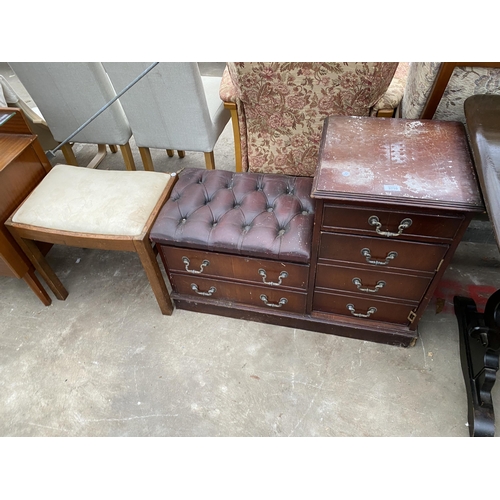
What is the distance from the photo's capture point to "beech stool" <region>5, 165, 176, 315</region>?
1.37 metres

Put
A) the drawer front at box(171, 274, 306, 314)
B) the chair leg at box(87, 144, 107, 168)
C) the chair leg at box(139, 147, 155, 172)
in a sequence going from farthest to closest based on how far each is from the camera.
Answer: the chair leg at box(87, 144, 107, 168) < the chair leg at box(139, 147, 155, 172) < the drawer front at box(171, 274, 306, 314)

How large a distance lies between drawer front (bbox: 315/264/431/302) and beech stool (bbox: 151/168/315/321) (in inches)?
3.5

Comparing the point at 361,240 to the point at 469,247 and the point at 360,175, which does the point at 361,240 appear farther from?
the point at 469,247

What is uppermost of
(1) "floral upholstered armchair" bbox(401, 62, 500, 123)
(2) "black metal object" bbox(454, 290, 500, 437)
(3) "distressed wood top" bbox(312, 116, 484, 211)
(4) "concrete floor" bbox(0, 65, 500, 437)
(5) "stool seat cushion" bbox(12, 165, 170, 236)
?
(1) "floral upholstered armchair" bbox(401, 62, 500, 123)

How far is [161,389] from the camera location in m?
1.44

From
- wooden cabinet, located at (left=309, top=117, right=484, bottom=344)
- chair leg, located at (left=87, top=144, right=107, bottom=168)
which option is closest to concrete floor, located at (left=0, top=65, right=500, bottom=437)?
wooden cabinet, located at (left=309, top=117, right=484, bottom=344)

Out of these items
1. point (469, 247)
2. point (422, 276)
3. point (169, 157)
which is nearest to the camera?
point (422, 276)

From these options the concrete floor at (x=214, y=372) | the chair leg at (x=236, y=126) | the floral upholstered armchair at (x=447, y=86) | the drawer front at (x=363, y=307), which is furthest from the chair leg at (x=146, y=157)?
the floral upholstered armchair at (x=447, y=86)

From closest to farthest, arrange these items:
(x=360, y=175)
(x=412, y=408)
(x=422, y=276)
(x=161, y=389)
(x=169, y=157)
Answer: (x=360, y=175), (x=422, y=276), (x=412, y=408), (x=161, y=389), (x=169, y=157)

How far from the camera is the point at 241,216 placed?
52.6 inches

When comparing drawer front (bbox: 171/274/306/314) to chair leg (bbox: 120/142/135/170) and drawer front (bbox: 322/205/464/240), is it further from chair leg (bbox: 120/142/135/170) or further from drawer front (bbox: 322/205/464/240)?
chair leg (bbox: 120/142/135/170)

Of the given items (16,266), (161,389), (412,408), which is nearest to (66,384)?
(161,389)

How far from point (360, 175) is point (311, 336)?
78cm

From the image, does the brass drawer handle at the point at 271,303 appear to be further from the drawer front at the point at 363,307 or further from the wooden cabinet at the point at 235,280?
the drawer front at the point at 363,307
